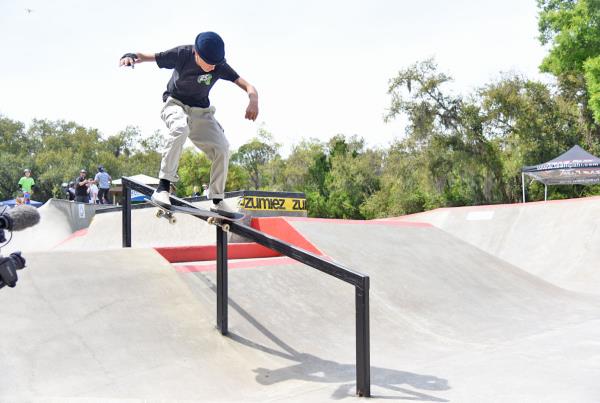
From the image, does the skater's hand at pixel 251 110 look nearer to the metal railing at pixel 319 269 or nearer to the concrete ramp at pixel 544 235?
the metal railing at pixel 319 269

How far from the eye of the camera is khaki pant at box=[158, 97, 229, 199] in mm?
4738

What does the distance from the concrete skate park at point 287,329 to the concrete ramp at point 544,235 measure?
240cm

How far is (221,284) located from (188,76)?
2.07m

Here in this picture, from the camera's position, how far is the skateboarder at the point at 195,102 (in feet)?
15.4

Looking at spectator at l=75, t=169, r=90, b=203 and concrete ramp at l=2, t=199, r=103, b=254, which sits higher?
spectator at l=75, t=169, r=90, b=203

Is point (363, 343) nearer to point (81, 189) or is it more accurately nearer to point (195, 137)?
point (195, 137)

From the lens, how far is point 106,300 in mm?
5043

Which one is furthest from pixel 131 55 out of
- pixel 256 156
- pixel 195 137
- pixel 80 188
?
pixel 256 156

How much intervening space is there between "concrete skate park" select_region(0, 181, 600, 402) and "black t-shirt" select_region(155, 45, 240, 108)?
61.8 inches

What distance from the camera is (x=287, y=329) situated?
5559mm

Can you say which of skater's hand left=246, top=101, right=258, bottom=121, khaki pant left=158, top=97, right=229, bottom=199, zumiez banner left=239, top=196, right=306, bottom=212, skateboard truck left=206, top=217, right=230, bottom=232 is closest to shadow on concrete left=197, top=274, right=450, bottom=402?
skateboard truck left=206, top=217, right=230, bottom=232

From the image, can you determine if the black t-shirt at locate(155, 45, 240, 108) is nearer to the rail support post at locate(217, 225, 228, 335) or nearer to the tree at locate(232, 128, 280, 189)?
the rail support post at locate(217, 225, 228, 335)

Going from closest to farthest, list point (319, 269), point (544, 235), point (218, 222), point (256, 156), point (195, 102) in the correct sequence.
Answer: point (319, 269)
point (195, 102)
point (218, 222)
point (544, 235)
point (256, 156)

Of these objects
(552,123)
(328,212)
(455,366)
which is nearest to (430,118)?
(552,123)
